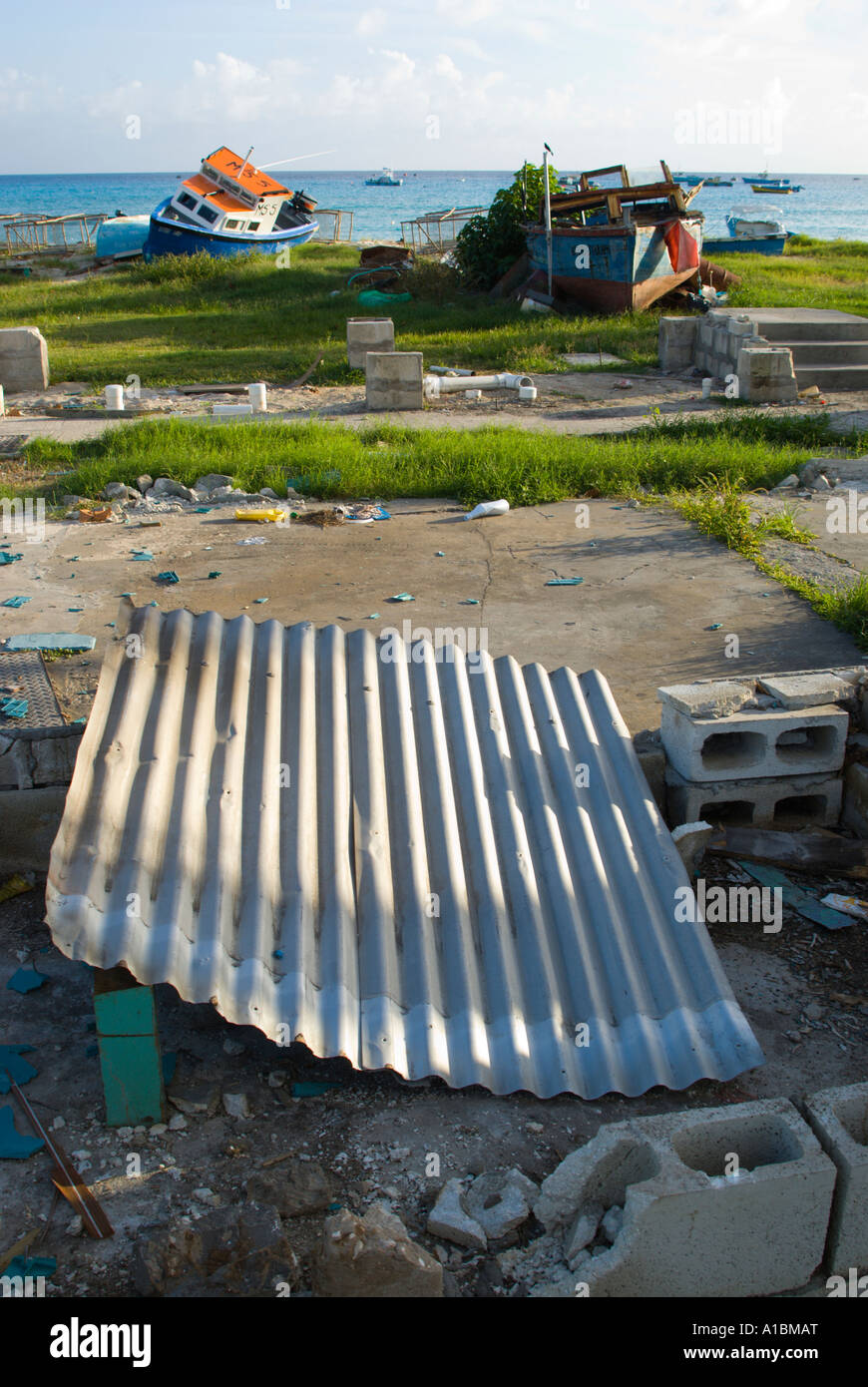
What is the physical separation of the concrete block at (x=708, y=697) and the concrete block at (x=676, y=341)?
12.1 meters

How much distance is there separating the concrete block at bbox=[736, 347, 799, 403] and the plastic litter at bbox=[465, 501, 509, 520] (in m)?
5.96

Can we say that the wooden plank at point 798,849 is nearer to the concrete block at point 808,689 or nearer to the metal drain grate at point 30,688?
the concrete block at point 808,689

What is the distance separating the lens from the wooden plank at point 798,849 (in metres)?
4.58

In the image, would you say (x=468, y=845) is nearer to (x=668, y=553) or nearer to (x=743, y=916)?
(x=743, y=916)

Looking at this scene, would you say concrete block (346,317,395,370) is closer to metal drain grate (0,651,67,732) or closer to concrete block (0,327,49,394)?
concrete block (0,327,49,394)

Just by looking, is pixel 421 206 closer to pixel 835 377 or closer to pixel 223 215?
pixel 223 215

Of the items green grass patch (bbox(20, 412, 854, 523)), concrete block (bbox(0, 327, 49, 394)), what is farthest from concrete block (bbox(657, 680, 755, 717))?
concrete block (bbox(0, 327, 49, 394))

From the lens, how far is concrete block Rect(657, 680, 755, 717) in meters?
4.61

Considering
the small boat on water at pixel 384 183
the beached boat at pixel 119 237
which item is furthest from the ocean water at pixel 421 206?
the beached boat at pixel 119 237

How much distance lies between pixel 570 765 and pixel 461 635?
1.99 metres

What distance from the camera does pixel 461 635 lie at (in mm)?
6250

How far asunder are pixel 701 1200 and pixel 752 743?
7.97ft
